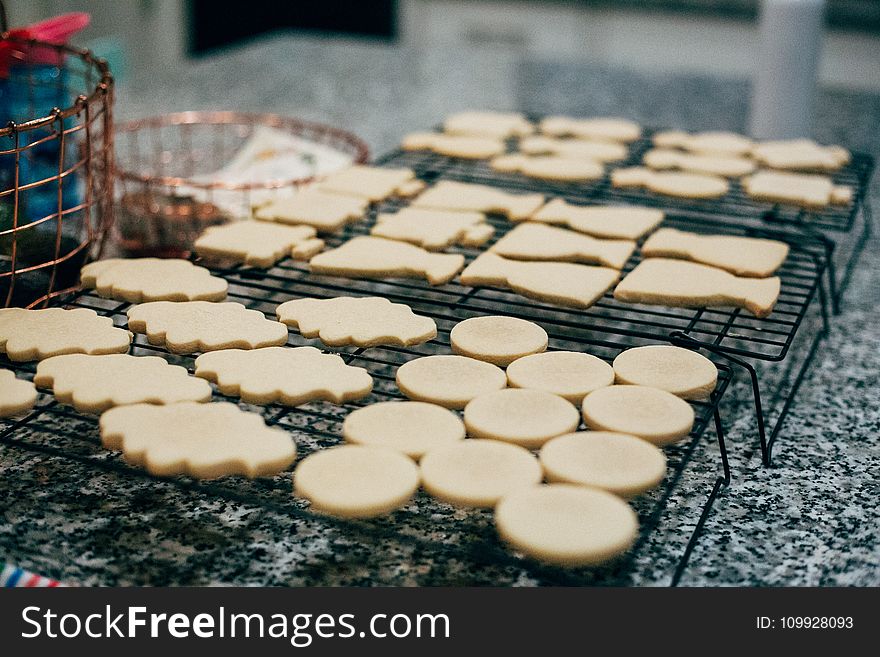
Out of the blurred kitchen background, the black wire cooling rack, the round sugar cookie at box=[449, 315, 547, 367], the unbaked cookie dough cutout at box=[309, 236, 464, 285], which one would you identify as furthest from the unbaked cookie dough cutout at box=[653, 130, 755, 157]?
the blurred kitchen background

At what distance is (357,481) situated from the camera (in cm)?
66

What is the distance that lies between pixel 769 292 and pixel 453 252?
1.31 feet

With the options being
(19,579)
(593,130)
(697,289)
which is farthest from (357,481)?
(593,130)

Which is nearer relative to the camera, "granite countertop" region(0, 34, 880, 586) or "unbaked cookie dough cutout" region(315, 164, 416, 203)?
"granite countertop" region(0, 34, 880, 586)

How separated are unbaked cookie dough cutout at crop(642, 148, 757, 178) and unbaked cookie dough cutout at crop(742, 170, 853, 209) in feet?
0.12

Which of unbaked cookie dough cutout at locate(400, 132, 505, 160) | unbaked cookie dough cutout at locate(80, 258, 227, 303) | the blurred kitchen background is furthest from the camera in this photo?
the blurred kitchen background

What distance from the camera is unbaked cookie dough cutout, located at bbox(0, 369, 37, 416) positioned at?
72 centimetres

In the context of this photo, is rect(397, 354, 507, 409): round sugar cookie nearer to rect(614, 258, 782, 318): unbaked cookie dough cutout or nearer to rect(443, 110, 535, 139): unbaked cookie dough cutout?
rect(614, 258, 782, 318): unbaked cookie dough cutout

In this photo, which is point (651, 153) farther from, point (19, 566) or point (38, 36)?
point (19, 566)

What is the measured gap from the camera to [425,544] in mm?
648

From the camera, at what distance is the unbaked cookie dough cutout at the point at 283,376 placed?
2.49 feet

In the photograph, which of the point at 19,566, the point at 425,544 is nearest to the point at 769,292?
the point at 425,544

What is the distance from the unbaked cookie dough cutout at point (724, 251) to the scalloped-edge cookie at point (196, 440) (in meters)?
0.54

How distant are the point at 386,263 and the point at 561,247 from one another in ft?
0.65
